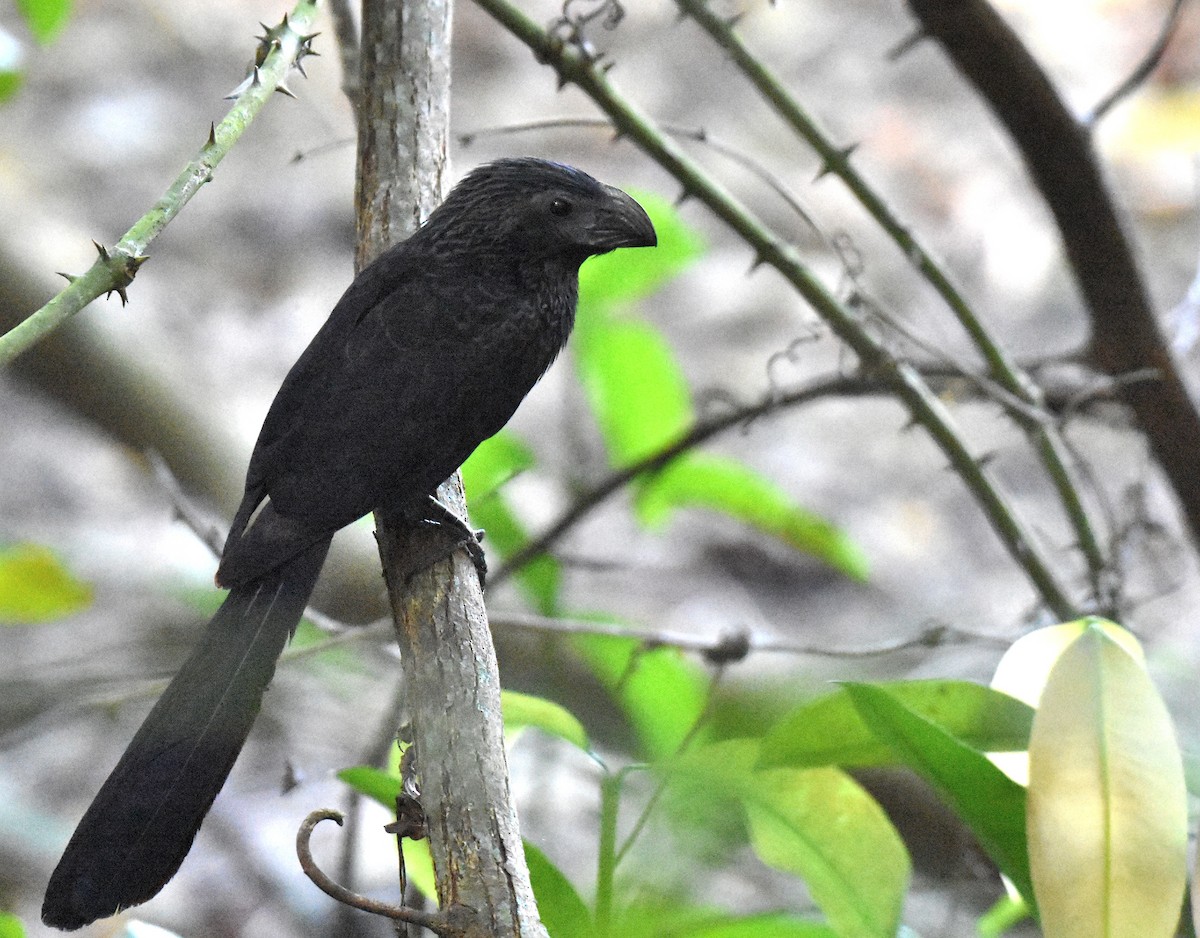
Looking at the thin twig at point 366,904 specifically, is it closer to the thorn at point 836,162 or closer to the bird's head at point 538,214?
the bird's head at point 538,214

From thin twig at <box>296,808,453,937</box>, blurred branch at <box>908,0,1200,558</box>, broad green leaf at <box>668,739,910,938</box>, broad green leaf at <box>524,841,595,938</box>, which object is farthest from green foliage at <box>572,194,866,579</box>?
thin twig at <box>296,808,453,937</box>

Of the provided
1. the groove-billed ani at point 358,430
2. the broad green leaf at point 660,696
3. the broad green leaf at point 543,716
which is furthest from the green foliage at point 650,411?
the broad green leaf at point 543,716

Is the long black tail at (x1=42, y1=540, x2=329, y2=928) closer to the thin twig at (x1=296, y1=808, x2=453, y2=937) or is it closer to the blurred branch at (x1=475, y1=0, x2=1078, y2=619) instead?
the thin twig at (x1=296, y1=808, x2=453, y2=937)

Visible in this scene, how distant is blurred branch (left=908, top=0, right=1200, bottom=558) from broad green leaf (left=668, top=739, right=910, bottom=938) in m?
1.06

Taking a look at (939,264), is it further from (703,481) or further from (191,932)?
(191,932)

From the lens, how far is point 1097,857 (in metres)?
1.04

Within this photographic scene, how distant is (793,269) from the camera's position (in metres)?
1.75

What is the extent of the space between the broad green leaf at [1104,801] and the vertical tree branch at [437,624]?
1.42 feet

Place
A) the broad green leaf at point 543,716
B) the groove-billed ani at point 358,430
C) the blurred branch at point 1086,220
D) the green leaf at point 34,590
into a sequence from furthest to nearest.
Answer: the green leaf at point 34,590, the blurred branch at point 1086,220, the broad green leaf at point 543,716, the groove-billed ani at point 358,430

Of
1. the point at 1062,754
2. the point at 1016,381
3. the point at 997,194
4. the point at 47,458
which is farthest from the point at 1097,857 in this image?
the point at 997,194

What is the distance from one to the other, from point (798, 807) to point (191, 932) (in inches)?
52.9

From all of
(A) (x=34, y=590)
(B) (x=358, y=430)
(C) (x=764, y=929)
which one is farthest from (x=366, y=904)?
(A) (x=34, y=590)

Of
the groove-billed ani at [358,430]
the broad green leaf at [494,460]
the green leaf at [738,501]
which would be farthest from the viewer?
the green leaf at [738,501]

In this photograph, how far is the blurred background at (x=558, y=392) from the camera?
90.6 inches
